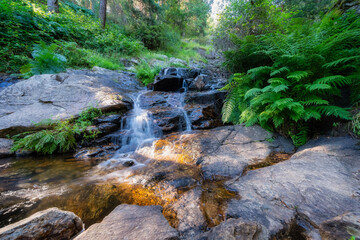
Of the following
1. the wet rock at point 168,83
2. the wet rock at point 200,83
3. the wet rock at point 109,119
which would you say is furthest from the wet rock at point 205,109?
the wet rock at point 109,119

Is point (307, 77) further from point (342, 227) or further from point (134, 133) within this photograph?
point (134, 133)

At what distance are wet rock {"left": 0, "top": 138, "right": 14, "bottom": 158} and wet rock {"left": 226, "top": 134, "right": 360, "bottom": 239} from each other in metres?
4.57

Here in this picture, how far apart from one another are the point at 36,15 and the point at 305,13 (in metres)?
14.3

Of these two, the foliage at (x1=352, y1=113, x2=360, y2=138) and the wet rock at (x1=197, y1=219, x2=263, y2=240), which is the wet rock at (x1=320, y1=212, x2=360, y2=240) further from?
the foliage at (x1=352, y1=113, x2=360, y2=138)

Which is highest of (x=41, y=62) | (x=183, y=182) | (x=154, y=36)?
(x=154, y=36)

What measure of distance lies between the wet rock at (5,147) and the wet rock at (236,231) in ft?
14.6

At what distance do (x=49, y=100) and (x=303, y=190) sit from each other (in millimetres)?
6252

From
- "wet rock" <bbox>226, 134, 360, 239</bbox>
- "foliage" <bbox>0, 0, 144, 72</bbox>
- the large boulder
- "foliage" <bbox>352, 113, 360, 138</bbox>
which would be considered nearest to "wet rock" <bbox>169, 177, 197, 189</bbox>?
"wet rock" <bbox>226, 134, 360, 239</bbox>

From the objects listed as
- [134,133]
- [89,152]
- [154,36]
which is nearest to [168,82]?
[134,133]

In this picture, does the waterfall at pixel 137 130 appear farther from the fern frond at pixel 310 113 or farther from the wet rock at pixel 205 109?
the fern frond at pixel 310 113

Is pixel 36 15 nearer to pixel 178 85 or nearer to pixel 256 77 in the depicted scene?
pixel 178 85

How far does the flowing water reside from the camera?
171 cm

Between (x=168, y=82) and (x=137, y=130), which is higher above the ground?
(x=168, y=82)

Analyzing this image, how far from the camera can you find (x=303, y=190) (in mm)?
1479
